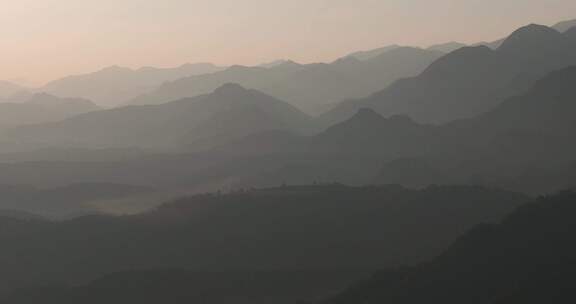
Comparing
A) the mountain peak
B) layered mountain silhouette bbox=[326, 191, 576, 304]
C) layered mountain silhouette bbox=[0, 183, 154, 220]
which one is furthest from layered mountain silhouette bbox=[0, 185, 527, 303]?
the mountain peak

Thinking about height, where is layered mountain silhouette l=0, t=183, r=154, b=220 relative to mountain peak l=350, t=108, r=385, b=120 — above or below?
below

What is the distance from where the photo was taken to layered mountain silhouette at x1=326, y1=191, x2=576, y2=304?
4731 centimetres

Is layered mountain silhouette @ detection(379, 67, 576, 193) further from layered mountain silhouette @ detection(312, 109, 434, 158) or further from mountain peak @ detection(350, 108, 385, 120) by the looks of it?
mountain peak @ detection(350, 108, 385, 120)

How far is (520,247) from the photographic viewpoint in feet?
184

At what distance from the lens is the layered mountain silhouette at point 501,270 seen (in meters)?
47.3

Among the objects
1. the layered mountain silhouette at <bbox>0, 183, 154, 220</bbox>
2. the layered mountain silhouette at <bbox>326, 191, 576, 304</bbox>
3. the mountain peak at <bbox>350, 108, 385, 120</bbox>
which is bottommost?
the layered mountain silhouette at <bbox>326, 191, 576, 304</bbox>

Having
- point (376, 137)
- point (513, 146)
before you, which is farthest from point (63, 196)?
point (513, 146)

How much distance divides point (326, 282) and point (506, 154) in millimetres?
94388

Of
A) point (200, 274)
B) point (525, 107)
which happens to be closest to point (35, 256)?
point (200, 274)

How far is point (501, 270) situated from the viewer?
2080 inches

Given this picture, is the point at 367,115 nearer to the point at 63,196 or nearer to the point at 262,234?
the point at 63,196

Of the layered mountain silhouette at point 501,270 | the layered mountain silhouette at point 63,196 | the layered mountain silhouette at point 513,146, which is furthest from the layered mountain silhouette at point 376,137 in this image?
the layered mountain silhouette at point 501,270

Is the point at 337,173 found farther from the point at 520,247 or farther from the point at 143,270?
the point at 520,247

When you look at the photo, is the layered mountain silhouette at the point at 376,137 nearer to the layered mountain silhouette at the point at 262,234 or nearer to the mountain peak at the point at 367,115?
the mountain peak at the point at 367,115
